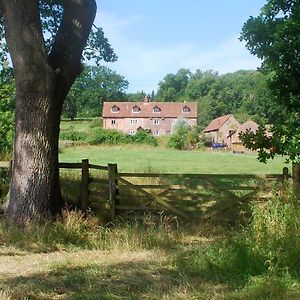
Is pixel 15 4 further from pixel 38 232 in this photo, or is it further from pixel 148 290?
pixel 148 290

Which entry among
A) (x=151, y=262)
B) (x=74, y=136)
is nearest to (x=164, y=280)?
(x=151, y=262)

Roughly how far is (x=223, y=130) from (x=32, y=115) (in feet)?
309

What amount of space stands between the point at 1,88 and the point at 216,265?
17795 millimetres

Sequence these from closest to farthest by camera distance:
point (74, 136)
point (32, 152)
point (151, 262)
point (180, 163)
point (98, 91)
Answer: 1. point (151, 262)
2. point (32, 152)
3. point (180, 163)
4. point (74, 136)
5. point (98, 91)

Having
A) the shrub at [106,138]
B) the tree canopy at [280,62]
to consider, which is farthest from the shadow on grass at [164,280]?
the shrub at [106,138]

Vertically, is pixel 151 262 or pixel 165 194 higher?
pixel 165 194

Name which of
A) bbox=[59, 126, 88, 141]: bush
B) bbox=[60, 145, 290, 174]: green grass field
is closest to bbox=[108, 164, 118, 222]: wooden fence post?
bbox=[60, 145, 290, 174]: green grass field

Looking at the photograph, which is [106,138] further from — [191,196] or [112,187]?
[112,187]

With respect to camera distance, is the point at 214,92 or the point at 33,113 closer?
the point at 33,113

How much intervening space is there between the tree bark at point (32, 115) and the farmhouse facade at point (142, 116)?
4046 inches

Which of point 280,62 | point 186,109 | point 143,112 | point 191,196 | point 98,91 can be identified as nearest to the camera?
point 280,62

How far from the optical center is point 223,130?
102 meters

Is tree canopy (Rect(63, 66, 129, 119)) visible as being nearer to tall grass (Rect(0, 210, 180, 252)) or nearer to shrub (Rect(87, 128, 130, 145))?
shrub (Rect(87, 128, 130, 145))

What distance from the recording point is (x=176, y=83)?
172000 millimetres
